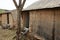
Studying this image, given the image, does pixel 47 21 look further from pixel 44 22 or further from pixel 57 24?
pixel 57 24

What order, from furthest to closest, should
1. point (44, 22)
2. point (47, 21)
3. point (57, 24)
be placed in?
1. point (44, 22)
2. point (47, 21)
3. point (57, 24)

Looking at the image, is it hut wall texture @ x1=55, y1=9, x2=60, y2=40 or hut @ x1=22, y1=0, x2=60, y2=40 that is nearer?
hut wall texture @ x1=55, y1=9, x2=60, y2=40

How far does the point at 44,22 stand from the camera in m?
9.58

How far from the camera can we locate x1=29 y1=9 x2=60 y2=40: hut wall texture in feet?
25.8

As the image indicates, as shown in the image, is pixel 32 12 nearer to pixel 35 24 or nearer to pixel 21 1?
pixel 35 24

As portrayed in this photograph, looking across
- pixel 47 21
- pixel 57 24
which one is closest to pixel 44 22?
pixel 47 21

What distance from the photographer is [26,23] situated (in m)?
15.8

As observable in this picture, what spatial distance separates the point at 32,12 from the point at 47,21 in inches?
132

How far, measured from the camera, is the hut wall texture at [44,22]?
310 inches

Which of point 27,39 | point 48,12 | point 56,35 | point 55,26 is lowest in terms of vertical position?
point 27,39

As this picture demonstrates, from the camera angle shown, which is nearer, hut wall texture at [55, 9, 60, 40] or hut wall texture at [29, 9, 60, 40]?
hut wall texture at [55, 9, 60, 40]

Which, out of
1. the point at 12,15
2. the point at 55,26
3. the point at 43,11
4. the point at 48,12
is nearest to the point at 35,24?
the point at 43,11

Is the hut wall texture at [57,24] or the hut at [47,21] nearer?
the hut wall texture at [57,24]

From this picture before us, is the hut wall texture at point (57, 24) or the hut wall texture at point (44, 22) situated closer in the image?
the hut wall texture at point (57, 24)
